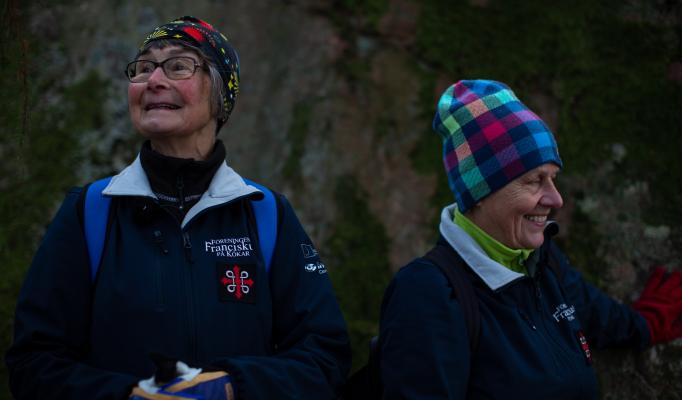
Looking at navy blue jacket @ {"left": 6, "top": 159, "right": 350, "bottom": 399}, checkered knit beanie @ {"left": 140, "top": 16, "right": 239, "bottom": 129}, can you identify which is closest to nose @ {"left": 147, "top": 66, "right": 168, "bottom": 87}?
checkered knit beanie @ {"left": 140, "top": 16, "right": 239, "bottom": 129}

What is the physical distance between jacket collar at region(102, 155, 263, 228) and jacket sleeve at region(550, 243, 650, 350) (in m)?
1.91

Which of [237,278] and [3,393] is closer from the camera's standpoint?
[237,278]

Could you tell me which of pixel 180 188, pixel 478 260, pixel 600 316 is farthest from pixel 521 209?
pixel 180 188

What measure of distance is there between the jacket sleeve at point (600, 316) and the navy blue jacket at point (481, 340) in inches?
19.9

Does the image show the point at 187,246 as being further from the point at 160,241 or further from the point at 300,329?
the point at 300,329

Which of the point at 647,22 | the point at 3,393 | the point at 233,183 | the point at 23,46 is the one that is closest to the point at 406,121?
the point at 647,22

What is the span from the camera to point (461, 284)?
320 centimetres

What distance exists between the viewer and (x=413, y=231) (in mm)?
5305

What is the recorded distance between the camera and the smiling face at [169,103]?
3146mm

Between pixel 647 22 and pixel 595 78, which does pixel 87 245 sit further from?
pixel 647 22

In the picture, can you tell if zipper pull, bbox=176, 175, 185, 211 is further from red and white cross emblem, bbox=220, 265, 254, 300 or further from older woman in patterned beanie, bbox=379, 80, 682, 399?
older woman in patterned beanie, bbox=379, 80, 682, 399

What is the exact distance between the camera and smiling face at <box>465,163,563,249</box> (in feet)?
11.1

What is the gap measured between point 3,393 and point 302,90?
3.13 m

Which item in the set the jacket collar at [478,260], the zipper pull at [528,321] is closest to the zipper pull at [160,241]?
the jacket collar at [478,260]
